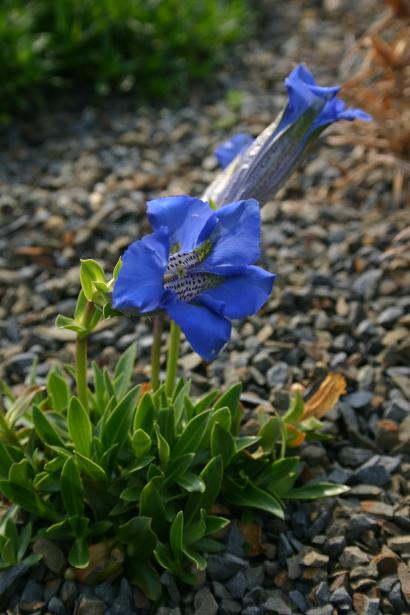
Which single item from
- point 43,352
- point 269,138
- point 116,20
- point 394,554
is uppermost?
point 269,138

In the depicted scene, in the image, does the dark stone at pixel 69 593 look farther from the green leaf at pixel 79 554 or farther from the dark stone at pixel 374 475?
the dark stone at pixel 374 475

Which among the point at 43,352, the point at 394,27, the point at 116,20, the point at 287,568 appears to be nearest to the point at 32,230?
the point at 43,352

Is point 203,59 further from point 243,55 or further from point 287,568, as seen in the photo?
point 287,568

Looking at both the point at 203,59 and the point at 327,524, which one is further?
the point at 203,59

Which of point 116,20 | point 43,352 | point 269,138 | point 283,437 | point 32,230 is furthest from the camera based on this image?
point 116,20

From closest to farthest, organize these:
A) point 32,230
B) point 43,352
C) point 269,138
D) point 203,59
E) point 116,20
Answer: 1. point 269,138
2. point 43,352
3. point 32,230
4. point 116,20
5. point 203,59

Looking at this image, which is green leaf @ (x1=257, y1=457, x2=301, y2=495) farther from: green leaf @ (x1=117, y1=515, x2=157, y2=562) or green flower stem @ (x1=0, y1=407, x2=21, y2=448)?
green flower stem @ (x1=0, y1=407, x2=21, y2=448)

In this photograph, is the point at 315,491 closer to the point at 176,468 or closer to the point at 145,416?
the point at 176,468

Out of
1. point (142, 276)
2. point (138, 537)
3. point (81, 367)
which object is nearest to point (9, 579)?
point (138, 537)

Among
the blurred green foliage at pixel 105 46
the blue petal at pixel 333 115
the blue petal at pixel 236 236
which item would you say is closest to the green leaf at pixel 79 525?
the blue petal at pixel 236 236
